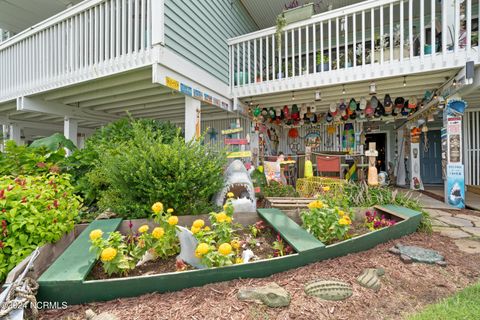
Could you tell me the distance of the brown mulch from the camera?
4.45 feet

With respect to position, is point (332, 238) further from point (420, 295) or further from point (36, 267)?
point (36, 267)

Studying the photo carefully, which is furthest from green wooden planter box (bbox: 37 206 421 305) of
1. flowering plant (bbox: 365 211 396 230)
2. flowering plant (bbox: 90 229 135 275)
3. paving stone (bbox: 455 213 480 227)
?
paving stone (bbox: 455 213 480 227)

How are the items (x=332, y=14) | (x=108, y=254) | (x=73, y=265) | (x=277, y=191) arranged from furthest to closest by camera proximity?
(x=332, y=14) < (x=277, y=191) < (x=73, y=265) < (x=108, y=254)

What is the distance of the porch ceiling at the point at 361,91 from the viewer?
4.72m

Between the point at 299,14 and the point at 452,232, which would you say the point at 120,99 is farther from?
the point at 452,232

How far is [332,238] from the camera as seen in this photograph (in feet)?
7.38

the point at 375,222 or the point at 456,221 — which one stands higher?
the point at 375,222

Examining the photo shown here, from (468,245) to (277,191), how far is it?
258 centimetres

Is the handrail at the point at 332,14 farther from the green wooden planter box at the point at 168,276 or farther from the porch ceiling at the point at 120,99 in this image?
the green wooden planter box at the point at 168,276

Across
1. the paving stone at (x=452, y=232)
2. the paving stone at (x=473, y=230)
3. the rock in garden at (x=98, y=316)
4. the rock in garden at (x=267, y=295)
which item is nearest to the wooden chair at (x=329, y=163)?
the paving stone at (x=452, y=232)

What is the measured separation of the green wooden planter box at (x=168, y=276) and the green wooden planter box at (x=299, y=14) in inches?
193

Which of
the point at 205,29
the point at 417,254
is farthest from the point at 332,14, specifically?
the point at 417,254

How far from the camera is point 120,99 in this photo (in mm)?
5270

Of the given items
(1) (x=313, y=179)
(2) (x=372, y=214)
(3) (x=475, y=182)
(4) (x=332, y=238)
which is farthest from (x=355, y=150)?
(4) (x=332, y=238)
